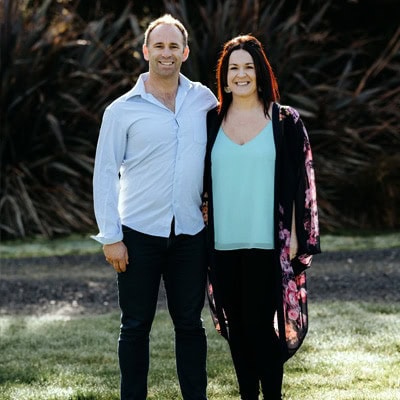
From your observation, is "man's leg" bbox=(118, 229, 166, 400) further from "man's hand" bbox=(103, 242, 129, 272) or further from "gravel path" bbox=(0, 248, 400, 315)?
"gravel path" bbox=(0, 248, 400, 315)

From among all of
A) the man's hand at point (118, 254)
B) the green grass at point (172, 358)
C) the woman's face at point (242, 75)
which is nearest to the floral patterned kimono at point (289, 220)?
the woman's face at point (242, 75)

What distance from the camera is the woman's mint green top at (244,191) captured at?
3.97 meters

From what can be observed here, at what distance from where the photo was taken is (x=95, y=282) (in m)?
8.30

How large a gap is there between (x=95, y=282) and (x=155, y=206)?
4403 mm

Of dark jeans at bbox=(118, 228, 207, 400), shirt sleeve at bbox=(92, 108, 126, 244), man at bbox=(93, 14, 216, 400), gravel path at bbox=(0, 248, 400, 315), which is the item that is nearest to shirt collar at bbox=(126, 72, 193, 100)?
man at bbox=(93, 14, 216, 400)

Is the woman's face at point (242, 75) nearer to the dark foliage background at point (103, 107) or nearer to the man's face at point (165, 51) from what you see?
the man's face at point (165, 51)

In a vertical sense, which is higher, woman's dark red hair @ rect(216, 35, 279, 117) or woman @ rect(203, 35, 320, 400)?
woman's dark red hair @ rect(216, 35, 279, 117)

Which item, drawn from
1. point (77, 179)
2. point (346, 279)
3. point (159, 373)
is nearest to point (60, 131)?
point (77, 179)

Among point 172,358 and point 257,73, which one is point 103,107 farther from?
point 257,73

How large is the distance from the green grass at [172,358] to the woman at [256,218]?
63 centimetres

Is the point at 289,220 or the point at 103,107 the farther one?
the point at 103,107

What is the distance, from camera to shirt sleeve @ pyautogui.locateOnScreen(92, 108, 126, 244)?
3.99 metres

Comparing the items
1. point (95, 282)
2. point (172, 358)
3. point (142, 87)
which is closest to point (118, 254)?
point (142, 87)

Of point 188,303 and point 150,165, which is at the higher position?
point 150,165
